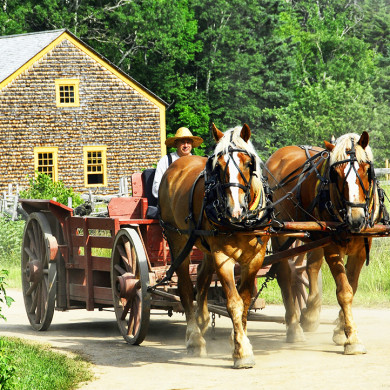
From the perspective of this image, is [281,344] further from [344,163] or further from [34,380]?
[34,380]

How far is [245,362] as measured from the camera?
7734 millimetres

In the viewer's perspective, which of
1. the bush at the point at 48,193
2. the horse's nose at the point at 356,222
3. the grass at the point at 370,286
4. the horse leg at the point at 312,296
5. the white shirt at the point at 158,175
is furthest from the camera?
the bush at the point at 48,193

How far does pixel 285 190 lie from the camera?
31.8 ft

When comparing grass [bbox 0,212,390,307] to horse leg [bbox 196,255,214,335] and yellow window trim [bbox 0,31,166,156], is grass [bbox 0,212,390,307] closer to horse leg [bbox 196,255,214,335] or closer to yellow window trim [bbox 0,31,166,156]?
horse leg [bbox 196,255,214,335]

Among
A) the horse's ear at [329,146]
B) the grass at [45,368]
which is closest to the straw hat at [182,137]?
the horse's ear at [329,146]

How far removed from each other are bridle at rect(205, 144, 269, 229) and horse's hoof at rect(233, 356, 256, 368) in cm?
114

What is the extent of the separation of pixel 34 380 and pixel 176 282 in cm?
278

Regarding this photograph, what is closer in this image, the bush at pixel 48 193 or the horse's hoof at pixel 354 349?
the horse's hoof at pixel 354 349

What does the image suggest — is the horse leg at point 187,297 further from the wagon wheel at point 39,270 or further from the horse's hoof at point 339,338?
the wagon wheel at point 39,270

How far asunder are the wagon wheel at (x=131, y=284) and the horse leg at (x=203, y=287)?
53 centimetres

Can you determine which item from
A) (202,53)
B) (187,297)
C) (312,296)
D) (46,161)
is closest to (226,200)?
(187,297)

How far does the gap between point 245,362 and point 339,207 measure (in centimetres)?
168

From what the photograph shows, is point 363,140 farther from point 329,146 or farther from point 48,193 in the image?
point 48,193

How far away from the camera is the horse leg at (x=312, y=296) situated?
979cm
